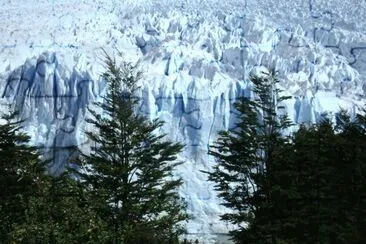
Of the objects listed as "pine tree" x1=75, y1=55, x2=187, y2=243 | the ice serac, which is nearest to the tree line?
"pine tree" x1=75, y1=55, x2=187, y2=243

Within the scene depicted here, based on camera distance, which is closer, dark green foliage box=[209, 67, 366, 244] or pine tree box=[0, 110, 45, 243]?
pine tree box=[0, 110, 45, 243]

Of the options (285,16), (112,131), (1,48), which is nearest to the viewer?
(112,131)

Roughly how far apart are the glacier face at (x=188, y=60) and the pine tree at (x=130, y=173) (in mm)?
29929

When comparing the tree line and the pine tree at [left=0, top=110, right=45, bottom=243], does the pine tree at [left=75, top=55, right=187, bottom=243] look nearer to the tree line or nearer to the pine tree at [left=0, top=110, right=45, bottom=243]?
Answer: the tree line

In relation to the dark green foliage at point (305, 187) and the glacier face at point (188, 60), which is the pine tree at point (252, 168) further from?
the glacier face at point (188, 60)

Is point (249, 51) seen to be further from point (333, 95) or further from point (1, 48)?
point (1, 48)

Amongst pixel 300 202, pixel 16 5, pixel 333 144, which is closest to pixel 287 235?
pixel 300 202

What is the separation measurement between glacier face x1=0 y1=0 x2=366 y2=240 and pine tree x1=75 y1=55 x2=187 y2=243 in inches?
1178

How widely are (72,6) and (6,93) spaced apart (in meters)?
16.1

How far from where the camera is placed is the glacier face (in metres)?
51.9

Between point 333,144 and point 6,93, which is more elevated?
point 6,93

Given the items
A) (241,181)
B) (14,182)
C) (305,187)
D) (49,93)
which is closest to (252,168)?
(241,181)

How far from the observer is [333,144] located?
19.7 meters

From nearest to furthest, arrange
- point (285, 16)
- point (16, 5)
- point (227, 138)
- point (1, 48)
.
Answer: point (227, 138) < point (1, 48) < point (285, 16) < point (16, 5)
